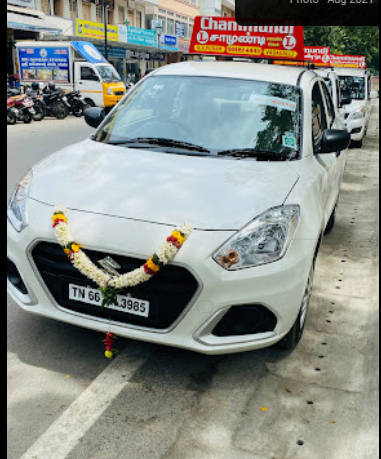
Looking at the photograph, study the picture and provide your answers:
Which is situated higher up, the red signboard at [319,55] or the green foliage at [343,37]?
the green foliage at [343,37]

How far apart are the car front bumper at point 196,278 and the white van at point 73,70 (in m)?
19.7

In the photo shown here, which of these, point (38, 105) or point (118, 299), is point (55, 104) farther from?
point (118, 299)

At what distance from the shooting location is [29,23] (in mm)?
28500

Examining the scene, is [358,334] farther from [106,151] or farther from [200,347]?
[106,151]

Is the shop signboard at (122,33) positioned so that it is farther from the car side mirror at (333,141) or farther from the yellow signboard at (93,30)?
the car side mirror at (333,141)

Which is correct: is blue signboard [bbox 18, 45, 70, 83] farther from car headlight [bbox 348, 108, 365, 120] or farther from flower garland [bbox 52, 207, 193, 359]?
flower garland [bbox 52, 207, 193, 359]

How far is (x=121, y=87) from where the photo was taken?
22.8m

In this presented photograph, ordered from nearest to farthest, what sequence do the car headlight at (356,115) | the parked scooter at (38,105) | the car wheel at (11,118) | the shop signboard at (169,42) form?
the car headlight at (356,115)
the car wheel at (11,118)
the parked scooter at (38,105)
the shop signboard at (169,42)

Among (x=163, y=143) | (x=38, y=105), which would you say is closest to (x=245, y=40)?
(x=163, y=143)

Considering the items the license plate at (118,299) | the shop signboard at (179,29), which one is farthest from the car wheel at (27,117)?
the shop signboard at (179,29)

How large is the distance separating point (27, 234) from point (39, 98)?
1659cm

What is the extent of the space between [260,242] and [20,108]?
15590 millimetres

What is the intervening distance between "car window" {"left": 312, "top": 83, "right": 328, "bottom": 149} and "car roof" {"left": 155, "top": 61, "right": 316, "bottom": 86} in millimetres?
191

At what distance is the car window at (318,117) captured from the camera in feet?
13.5
